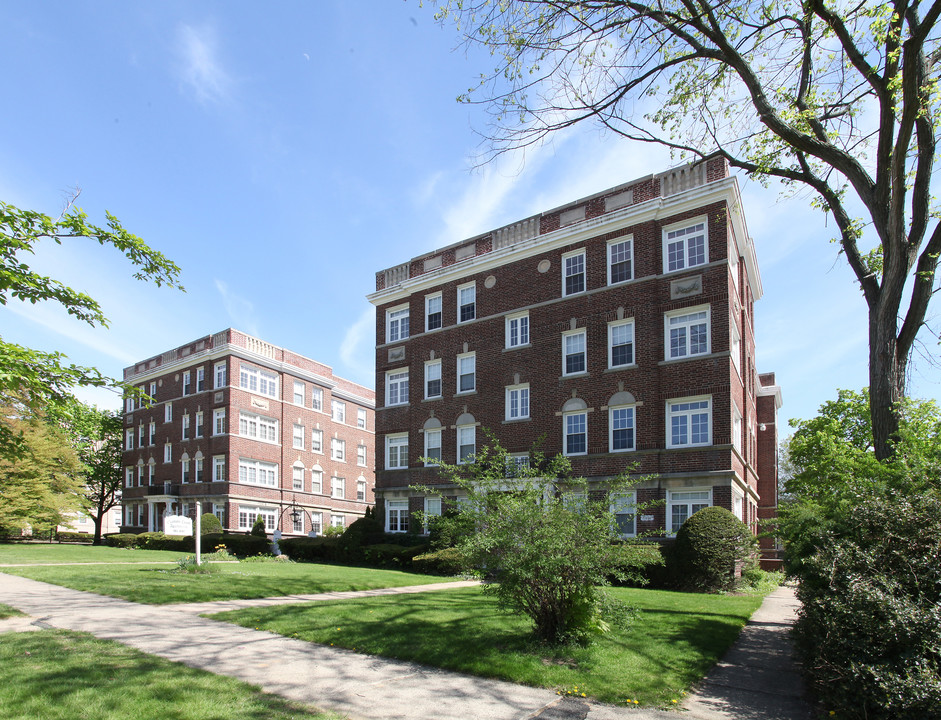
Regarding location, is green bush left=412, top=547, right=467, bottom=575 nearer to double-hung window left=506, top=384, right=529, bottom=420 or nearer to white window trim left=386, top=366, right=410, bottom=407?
double-hung window left=506, top=384, right=529, bottom=420

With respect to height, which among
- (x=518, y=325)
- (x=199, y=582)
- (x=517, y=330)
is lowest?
(x=199, y=582)

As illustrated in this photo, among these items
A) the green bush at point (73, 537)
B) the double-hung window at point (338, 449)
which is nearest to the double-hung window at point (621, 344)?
the double-hung window at point (338, 449)

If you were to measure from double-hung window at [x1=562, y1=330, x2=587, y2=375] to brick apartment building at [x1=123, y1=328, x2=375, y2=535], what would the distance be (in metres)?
23.3

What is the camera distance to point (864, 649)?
5.24 meters

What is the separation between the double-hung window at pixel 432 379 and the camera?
96.3ft

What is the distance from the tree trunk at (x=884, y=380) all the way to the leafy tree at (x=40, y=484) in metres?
36.1

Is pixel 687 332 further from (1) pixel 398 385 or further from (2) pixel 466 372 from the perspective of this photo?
(1) pixel 398 385

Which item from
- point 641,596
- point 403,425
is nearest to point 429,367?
point 403,425

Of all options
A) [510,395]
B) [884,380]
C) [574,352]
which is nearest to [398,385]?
[510,395]

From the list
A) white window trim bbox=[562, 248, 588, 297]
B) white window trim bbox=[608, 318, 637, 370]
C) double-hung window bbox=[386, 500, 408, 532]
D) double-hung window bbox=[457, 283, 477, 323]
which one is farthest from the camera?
double-hung window bbox=[386, 500, 408, 532]

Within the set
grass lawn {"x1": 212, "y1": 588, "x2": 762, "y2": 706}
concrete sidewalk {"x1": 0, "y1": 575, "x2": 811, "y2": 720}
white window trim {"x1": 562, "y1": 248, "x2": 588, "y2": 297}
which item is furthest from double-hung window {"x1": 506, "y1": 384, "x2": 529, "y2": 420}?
concrete sidewalk {"x1": 0, "y1": 575, "x2": 811, "y2": 720}

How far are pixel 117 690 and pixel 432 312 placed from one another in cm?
2502

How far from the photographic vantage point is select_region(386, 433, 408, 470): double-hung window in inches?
1194

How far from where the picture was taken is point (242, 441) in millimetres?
41781
